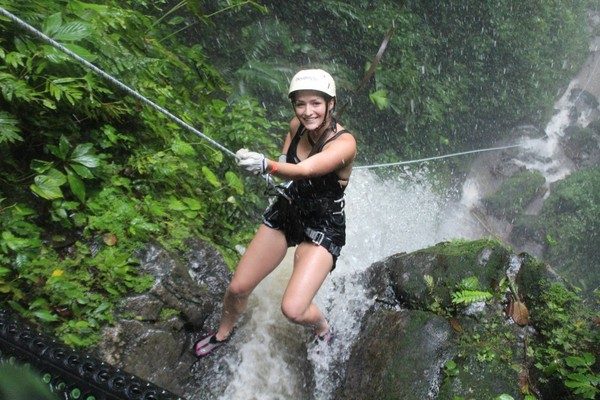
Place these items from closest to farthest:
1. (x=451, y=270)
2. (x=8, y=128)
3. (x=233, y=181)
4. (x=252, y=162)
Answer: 1. (x=252, y=162)
2. (x=8, y=128)
3. (x=451, y=270)
4. (x=233, y=181)

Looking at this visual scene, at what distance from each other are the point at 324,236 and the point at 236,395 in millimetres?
1748

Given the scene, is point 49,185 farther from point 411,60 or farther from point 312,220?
point 411,60

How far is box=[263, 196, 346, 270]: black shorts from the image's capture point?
3678 mm

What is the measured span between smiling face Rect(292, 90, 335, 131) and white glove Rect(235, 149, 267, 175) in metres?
0.60

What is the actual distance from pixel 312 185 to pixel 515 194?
600 inches

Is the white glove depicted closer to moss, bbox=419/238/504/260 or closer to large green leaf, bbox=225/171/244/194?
large green leaf, bbox=225/171/244/194

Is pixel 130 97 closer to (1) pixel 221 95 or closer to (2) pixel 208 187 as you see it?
(2) pixel 208 187

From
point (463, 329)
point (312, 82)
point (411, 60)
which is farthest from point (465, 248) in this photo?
point (411, 60)

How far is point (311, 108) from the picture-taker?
11.2 ft

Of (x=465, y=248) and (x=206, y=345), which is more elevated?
(x=465, y=248)

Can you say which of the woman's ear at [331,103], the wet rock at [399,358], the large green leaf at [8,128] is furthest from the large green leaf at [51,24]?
the wet rock at [399,358]

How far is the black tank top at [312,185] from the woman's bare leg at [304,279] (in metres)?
0.43

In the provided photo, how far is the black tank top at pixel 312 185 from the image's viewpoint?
3574 mm

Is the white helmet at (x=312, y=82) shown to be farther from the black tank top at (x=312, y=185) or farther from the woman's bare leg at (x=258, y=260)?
the woman's bare leg at (x=258, y=260)
